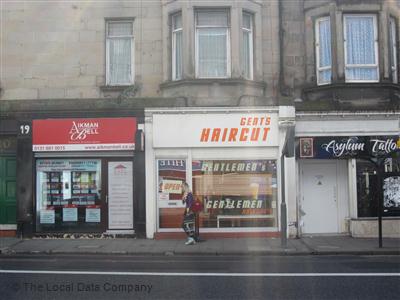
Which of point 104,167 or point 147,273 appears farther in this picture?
point 104,167

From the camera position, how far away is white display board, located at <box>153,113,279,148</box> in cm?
1508

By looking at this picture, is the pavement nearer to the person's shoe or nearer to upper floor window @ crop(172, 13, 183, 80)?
the person's shoe

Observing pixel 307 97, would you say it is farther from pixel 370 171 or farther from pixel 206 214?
pixel 206 214

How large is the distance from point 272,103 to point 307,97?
1.36 m

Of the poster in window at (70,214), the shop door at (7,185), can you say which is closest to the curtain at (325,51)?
the poster in window at (70,214)

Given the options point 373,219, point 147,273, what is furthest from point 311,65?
point 147,273

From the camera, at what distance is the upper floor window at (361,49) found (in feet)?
50.8

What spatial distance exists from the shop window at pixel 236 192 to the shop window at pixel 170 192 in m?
0.46

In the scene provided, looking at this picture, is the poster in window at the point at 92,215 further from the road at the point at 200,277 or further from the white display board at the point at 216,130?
the road at the point at 200,277

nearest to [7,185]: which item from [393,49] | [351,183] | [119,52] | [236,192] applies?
[119,52]

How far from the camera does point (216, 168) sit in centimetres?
1529

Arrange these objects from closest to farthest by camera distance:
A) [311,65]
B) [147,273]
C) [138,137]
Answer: [147,273], [138,137], [311,65]

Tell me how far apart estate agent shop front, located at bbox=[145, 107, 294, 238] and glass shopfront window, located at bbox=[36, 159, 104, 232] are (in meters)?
1.76

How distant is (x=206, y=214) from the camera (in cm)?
1522
